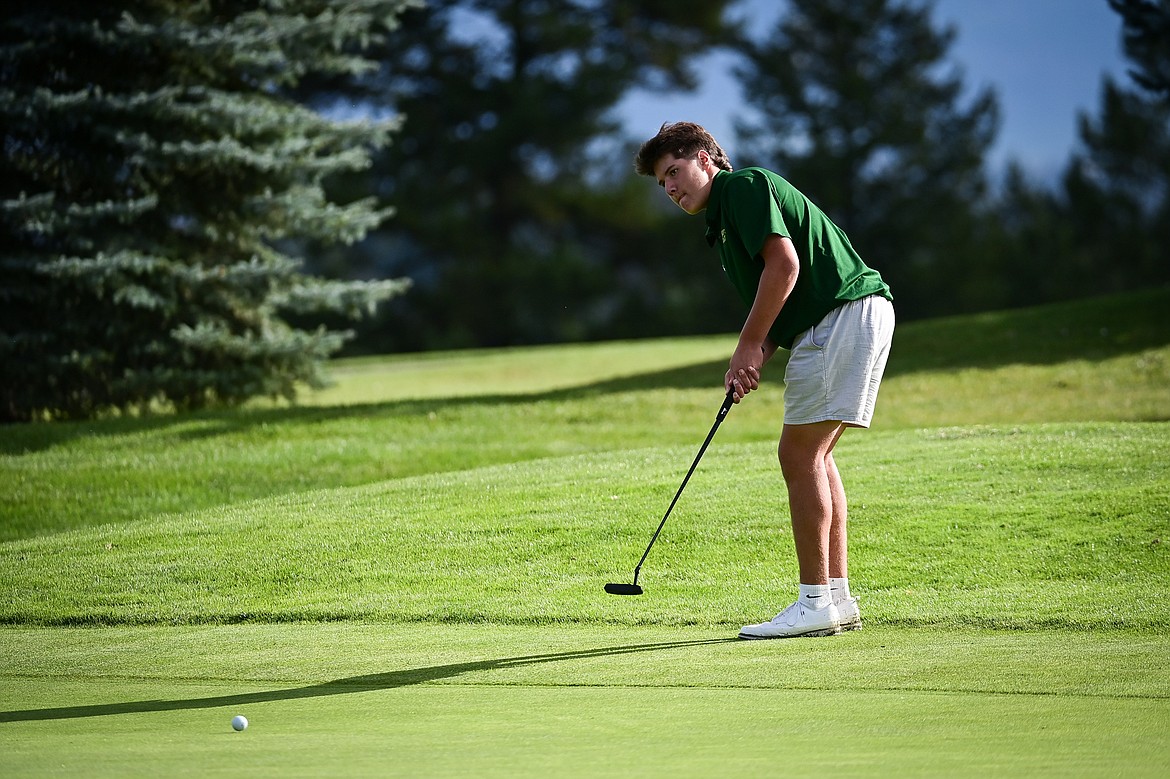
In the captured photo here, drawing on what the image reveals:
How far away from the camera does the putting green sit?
312 cm

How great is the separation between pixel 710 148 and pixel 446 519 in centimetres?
325

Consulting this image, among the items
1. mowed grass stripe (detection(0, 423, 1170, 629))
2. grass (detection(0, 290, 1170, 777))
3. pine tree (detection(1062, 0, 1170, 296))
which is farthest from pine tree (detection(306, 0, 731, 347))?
mowed grass stripe (detection(0, 423, 1170, 629))

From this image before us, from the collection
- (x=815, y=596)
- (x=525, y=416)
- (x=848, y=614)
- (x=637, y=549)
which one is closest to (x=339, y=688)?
(x=815, y=596)

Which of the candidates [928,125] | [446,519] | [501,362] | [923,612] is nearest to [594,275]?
[928,125]

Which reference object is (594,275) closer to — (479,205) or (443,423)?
(479,205)

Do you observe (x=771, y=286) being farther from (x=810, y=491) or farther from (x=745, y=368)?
(x=810, y=491)

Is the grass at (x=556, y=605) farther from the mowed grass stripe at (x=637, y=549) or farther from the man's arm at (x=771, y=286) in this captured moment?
the man's arm at (x=771, y=286)

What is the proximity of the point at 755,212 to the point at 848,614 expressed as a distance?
163cm

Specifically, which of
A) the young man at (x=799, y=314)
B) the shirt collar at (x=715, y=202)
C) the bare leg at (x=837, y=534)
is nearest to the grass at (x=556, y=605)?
the bare leg at (x=837, y=534)

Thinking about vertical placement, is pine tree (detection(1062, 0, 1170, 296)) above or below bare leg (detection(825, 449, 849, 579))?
above

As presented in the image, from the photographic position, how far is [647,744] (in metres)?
3.30

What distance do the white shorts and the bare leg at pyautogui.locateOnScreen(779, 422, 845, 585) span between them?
0.08 m

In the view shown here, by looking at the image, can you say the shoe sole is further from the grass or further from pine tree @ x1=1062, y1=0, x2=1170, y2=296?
pine tree @ x1=1062, y1=0, x2=1170, y2=296

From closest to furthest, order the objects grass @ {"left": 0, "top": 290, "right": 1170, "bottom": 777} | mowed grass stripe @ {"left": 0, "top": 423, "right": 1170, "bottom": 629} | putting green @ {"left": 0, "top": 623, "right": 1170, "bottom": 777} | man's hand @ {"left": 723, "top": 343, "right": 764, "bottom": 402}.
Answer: putting green @ {"left": 0, "top": 623, "right": 1170, "bottom": 777} → grass @ {"left": 0, "top": 290, "right": 1170, "bottom": 777} → man's hand @ {"left": 723, "top": 343, "right": 764, "bottom": 402} → mowed grass stripe @ {"left": 0, "top": 423, "right": 1170, "bottom": 629}
